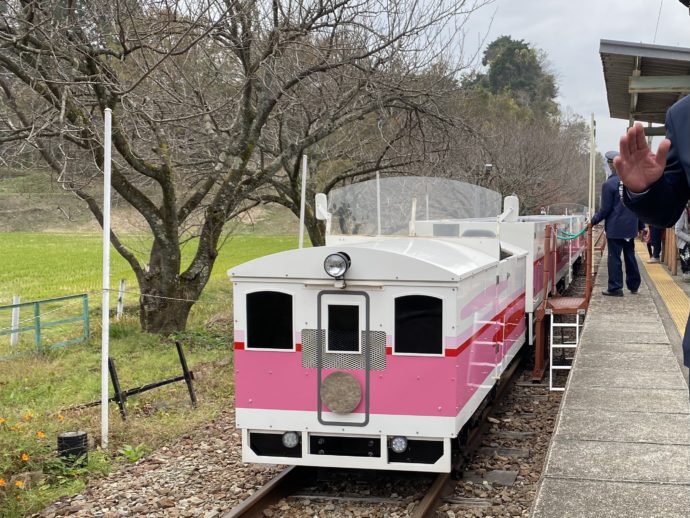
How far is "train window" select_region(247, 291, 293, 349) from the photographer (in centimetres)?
668

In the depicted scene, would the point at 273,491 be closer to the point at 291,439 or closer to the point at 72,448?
the point at 291,439

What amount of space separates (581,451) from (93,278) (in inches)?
977

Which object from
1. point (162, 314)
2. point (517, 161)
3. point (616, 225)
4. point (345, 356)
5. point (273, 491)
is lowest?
point (273, 491)

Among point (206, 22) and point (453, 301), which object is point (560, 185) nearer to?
point (206, 22)

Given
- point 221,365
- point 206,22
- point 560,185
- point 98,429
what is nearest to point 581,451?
point 98,429

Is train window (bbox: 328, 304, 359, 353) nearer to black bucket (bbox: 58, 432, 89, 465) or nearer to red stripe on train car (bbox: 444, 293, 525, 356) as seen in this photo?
red stripe on train car (bbox: 444, 293, 525, 356)

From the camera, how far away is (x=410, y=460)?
6.59 m

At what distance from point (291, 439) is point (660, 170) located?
189 inches

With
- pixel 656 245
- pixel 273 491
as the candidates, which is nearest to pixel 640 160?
pixel 273 491

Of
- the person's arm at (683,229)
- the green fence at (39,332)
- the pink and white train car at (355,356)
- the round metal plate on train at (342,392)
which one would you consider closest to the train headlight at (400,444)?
the pink and white train car at (355,356)

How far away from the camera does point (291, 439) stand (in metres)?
6.68

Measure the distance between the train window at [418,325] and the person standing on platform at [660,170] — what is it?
3.83 metres

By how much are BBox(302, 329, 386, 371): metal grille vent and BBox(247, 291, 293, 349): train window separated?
152 mm

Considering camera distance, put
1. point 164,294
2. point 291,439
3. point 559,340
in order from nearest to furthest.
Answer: point 291,439, point 559,340, point 164,294
